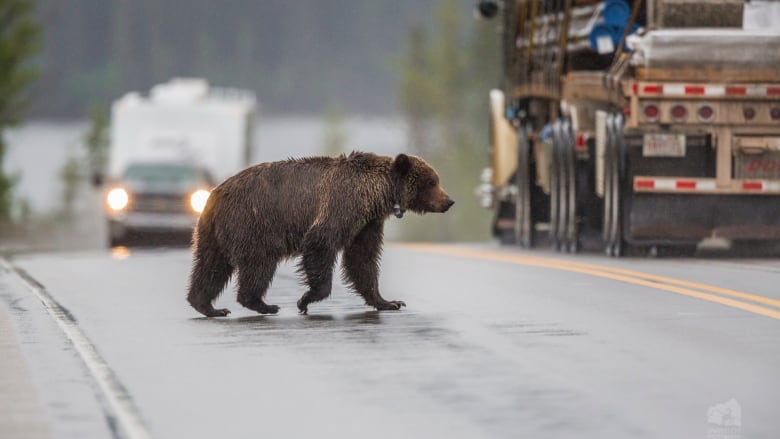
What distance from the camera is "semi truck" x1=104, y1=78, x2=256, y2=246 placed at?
3328 cm

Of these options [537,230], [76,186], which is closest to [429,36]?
[76,186]

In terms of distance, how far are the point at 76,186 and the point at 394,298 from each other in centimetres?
7320

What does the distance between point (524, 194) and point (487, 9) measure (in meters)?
2.32

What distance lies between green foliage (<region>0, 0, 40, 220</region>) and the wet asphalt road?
3215 centimetres

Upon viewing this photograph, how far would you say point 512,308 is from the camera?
44.8 ft

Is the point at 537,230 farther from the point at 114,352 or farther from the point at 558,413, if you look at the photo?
the point at 558,413

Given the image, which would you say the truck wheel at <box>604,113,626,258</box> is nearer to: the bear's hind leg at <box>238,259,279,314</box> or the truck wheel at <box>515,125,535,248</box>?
the truck wheel at <box>515,125,535,248</box>

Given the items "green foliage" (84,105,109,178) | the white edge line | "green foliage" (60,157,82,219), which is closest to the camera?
the white edge line

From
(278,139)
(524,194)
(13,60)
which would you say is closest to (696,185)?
(524,194)

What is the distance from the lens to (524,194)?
80.7 feet

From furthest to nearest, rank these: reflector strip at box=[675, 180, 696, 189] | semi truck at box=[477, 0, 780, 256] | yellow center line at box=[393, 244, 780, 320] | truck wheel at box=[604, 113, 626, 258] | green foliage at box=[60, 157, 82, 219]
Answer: green foliage at box=[60, 157, 82, 219] < truck wheel at box=[604, 113, 626, 258] < reflector strip at box=[675, 180, 696, 189] < semi truck at box=[477, 0, 780, 256] < yellow center line at box=[393, 244, 780, 320]

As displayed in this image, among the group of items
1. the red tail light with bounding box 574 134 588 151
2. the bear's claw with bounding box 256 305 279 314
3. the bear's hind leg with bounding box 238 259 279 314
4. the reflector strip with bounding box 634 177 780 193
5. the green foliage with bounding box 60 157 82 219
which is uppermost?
the red tail light with bounding box 574 134 588 151

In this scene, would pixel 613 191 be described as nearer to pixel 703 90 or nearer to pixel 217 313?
pixel 703 90

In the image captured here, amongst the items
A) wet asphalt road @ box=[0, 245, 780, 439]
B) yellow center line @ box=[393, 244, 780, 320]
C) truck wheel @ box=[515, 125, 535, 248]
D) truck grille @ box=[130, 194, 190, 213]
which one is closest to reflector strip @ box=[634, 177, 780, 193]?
yellow center line @ box=[393, 244, 780, 320]
